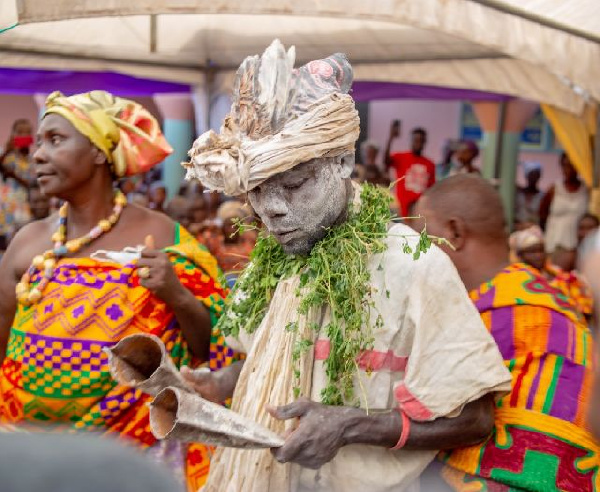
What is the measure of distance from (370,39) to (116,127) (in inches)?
143

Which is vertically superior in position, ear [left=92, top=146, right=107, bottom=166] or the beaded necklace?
ear [left=92, top=146, right=107, bottom=166]

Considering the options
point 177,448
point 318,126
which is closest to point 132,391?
point 177,448

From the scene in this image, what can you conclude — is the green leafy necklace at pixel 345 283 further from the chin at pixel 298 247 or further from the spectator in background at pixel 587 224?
the spectator in background at pixel 587 224

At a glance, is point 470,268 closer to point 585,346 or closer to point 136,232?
point 585,346

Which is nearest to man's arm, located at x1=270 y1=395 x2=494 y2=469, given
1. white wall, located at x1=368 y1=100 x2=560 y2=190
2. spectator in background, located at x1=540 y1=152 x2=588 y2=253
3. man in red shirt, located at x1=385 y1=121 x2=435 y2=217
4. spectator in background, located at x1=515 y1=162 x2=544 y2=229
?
man in red shirt, located at x1=385 y1=121 x2=435 y2=217

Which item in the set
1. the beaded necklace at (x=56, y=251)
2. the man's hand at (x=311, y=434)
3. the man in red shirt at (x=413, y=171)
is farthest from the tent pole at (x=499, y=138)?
the man's hand at (x=311, y=434)

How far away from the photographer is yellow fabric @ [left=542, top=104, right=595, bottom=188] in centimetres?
779

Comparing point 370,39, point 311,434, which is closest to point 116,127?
point 311,434

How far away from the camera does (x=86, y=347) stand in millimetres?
3299

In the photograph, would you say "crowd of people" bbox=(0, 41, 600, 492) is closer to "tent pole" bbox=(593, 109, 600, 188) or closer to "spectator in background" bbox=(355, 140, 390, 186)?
"spectator in background" bbox=(355, 140, 390, 186)

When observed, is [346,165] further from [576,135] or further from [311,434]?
[576,135]

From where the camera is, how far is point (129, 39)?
677 centimetres

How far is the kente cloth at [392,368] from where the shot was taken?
7.48 feet

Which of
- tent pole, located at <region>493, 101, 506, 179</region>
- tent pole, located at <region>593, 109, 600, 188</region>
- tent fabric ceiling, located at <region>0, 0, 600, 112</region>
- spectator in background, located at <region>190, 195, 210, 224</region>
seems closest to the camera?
tent fabric ceiling, located at <region>0, 0, 600, 112</region>
